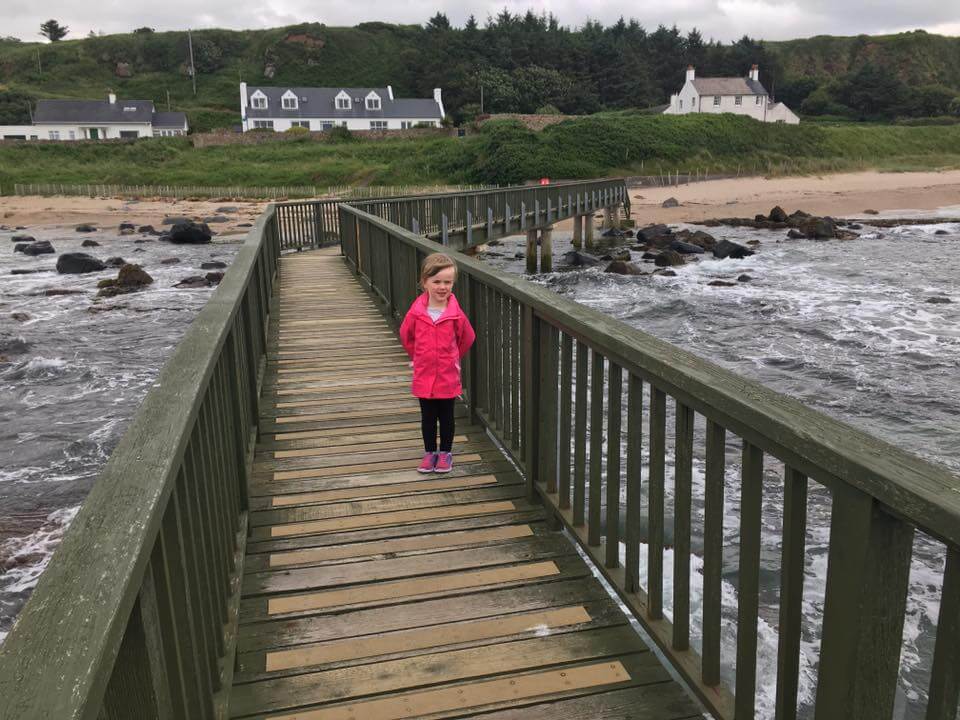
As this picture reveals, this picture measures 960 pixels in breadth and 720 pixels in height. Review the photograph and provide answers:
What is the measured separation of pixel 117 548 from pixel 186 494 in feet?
2.87

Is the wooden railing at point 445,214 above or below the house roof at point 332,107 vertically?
below

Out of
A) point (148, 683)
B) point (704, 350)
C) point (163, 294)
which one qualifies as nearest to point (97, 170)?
point (163, 294)

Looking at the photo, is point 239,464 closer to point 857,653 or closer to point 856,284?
point 857,653

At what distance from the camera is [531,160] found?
183 ft

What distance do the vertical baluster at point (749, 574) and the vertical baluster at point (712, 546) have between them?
10 centimetres

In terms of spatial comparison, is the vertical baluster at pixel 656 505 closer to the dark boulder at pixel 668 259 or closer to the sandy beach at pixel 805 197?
the dark boulder at pixel 668 259

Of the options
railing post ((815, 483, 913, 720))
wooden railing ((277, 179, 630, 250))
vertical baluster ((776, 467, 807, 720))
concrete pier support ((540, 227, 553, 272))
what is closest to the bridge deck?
vertical baluster ((776, 467, 807, 720))

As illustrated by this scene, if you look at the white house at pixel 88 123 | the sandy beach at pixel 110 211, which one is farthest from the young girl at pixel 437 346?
the white house at pixel 88 123

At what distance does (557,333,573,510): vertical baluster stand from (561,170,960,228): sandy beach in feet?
135

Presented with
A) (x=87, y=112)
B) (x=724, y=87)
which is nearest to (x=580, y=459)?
(x=724, y=87)

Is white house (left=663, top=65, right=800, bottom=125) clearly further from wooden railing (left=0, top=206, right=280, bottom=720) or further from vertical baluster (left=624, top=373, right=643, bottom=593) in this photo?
wooden railing (left=0, top=206, right=280, bottom=720)

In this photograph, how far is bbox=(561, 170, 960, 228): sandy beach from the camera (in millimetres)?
46969

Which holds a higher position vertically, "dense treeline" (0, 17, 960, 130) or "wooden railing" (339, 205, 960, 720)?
"dense treeline" (0, 17, 960, 130)

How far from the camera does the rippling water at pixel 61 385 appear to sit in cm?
817
